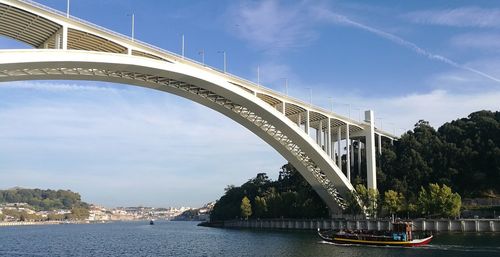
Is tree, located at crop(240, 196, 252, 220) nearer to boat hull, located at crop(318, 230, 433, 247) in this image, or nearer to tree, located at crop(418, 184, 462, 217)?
tree, located at crop(418, 184, 462, 217)

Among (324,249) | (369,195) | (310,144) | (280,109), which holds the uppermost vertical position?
(280,109)

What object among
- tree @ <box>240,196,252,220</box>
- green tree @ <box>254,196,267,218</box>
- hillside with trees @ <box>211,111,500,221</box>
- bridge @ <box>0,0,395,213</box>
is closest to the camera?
bridge @ <box>0,0,395,213</box>

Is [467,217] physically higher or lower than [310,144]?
lower

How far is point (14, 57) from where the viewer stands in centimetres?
2969

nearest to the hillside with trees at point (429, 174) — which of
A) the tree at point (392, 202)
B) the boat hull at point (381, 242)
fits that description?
the tree at point (392, 202)

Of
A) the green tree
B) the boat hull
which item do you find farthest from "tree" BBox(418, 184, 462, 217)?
the green tree

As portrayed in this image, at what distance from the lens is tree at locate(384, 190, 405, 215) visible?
222 feet

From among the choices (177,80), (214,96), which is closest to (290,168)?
(214,96)

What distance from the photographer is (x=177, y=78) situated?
4447 centimetres

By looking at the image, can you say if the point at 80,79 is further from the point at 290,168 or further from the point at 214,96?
the point at 290,168

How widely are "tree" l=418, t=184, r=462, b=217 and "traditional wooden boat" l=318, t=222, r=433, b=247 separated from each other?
16410 mm

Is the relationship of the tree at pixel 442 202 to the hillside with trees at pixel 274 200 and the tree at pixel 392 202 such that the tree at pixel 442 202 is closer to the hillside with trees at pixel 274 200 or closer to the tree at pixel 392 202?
the tree at pixel 392 202

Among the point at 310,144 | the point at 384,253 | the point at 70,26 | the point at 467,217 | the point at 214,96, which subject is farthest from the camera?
the point at 467,217

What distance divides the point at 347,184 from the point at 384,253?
27.2 metres
